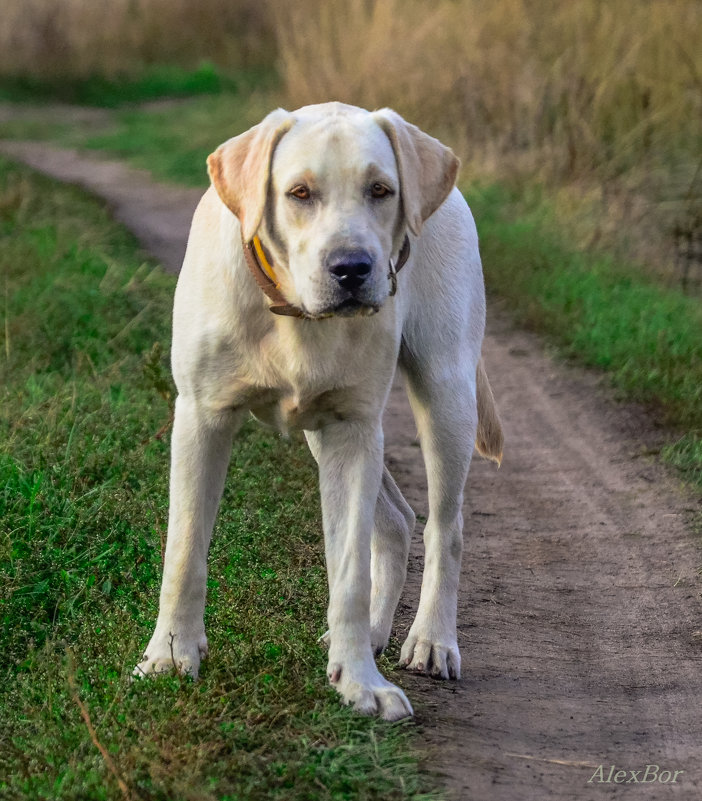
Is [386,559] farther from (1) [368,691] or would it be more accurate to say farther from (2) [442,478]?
(1) [368,691]

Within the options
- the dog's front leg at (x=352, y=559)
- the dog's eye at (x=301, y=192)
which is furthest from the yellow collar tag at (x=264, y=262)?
the dog's front leg at (x=352, y=559)

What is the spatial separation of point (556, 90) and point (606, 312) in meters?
2.96

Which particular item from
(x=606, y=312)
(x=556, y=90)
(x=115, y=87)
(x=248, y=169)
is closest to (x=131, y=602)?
(x=248, y=169)

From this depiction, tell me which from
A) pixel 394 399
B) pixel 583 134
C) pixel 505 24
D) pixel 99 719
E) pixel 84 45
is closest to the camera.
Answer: pixel 99 719

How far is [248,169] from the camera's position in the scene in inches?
128

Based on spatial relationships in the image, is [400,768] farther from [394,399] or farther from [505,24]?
→ [505,24]

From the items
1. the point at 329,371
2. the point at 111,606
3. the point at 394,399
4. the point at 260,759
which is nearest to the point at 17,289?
the point at 394,399

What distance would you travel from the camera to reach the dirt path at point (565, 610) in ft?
10.5

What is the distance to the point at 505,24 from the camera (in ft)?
33.9

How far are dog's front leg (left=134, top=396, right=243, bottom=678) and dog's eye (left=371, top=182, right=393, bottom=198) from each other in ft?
2.31

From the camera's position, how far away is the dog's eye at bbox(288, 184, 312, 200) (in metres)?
3.19

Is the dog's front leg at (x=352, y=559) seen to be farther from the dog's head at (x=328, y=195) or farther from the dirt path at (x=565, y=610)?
the dog's head at (x=328, y=195)

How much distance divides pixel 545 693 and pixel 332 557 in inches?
29.3

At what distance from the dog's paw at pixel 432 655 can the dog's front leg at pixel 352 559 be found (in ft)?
1.03
